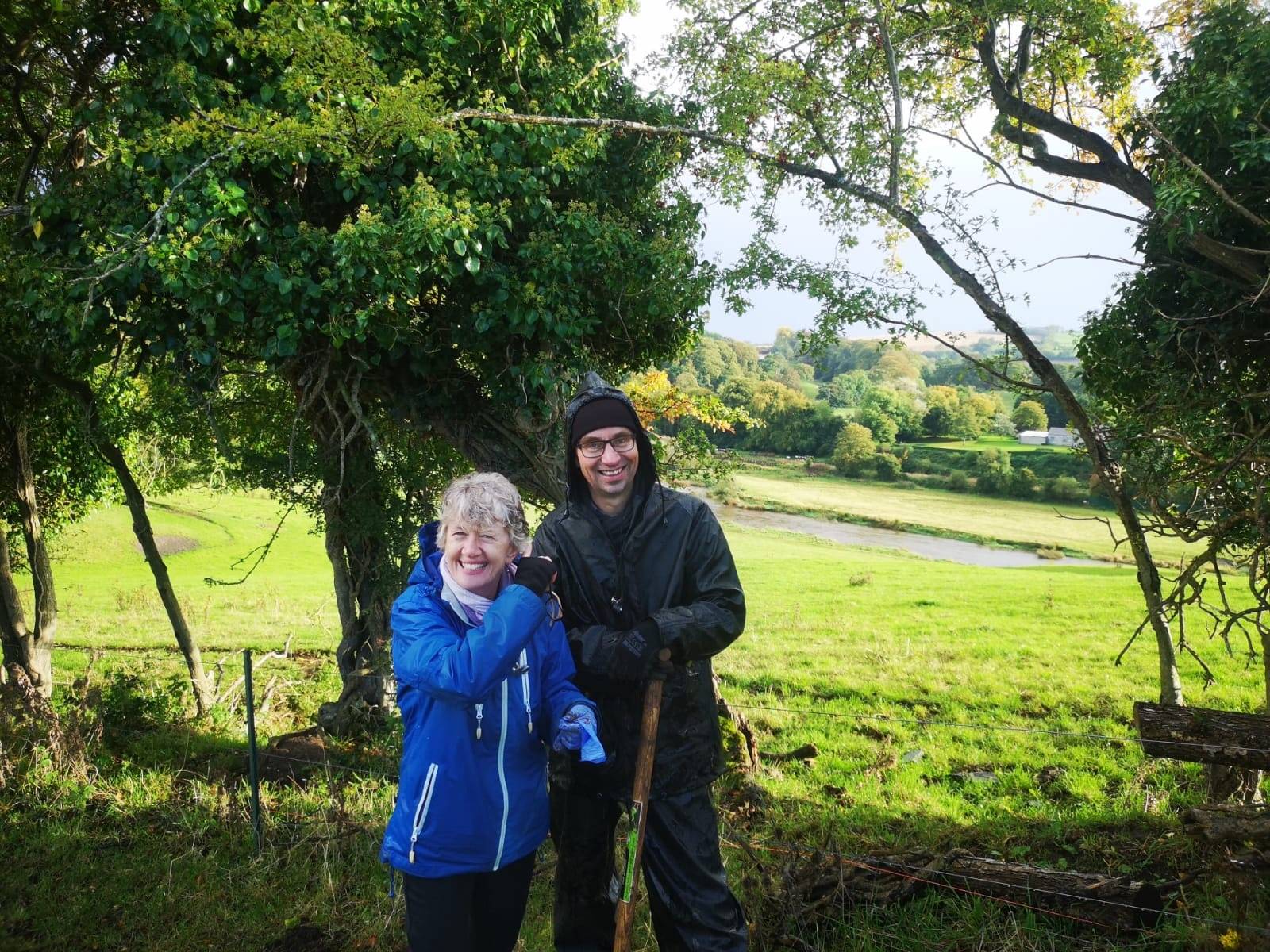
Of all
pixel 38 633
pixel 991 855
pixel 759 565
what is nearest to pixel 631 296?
pixel 991 855

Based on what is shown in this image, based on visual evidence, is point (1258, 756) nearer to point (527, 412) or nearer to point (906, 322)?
point (906, 322)

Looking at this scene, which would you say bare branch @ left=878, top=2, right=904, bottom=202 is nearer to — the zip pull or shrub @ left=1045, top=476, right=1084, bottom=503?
A: the zip pull

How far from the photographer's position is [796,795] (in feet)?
21.4

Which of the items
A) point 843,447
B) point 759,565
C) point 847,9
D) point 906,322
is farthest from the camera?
point 843,447

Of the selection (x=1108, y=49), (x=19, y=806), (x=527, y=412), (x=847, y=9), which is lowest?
(x=19, y=806)

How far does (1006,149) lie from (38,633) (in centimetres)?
1122

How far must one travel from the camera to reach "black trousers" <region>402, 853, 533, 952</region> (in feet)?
8.36

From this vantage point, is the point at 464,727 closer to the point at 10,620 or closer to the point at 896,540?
the point at 10,620

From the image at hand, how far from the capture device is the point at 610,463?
9.67 feet


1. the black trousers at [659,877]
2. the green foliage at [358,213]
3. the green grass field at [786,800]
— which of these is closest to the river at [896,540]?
the green grass field at [786,800]

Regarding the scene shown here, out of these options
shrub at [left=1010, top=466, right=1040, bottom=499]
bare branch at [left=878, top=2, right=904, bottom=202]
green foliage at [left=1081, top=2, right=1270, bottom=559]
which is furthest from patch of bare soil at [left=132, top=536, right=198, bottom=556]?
shrub at [left=1010, top=466, right=1040, bottom=499]

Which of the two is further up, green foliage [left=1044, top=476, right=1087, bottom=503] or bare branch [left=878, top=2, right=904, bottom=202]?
bare branch [left=878, top=2, right=904, bottom=202]

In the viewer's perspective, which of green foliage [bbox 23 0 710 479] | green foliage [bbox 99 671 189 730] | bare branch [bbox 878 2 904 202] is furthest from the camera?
green foliage [bbox 99 671 189 730]

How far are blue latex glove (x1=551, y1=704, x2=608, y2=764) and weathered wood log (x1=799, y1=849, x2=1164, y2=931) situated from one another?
6.69 feet
